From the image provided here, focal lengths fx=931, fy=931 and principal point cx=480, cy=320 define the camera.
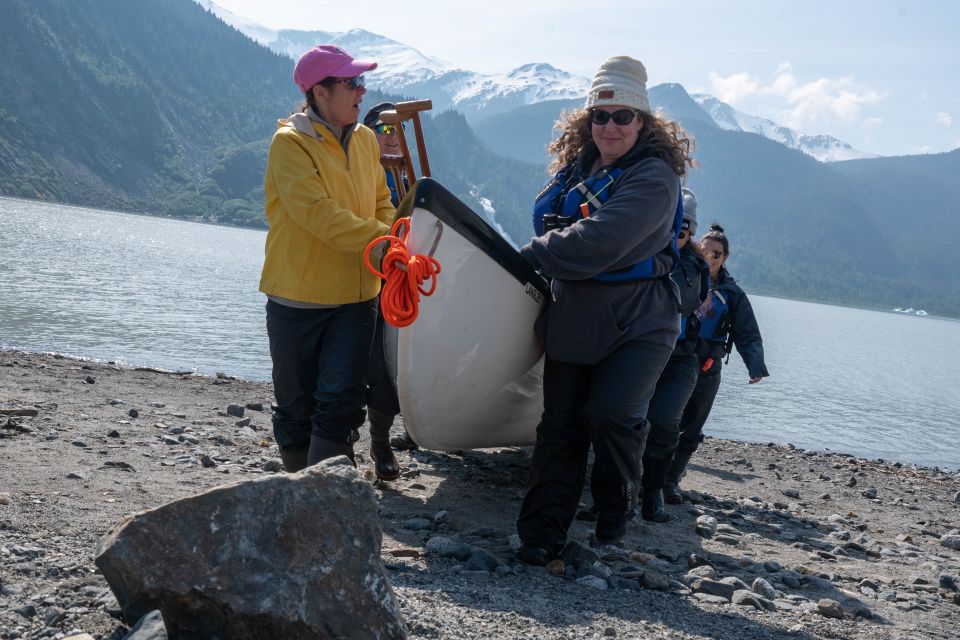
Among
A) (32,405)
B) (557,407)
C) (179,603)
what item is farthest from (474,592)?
(32,405)

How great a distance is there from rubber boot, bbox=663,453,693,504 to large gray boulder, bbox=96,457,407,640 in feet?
15.3

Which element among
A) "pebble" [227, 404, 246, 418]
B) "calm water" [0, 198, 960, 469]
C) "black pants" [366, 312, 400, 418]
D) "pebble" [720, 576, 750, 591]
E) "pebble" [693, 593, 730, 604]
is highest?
"black pants" [366, 312, 400, 418]

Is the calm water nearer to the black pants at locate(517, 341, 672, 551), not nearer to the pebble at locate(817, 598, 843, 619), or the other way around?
the black pants at locate(517, 341, 672, 551)

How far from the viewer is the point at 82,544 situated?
13.3 ft

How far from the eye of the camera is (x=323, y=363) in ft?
15.8

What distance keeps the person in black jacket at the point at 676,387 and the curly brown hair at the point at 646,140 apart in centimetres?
144

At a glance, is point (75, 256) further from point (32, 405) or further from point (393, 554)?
point (393, 554)

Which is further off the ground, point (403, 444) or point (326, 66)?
point (326, 66)

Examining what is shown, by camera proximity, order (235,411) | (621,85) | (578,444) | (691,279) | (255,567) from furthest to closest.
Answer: (235,411), (691,279), (578,444), (621,85), (255,567)

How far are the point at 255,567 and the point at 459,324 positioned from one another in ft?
7.34

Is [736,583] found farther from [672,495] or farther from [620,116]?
[672,495]

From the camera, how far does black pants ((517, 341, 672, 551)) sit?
459 centimetres

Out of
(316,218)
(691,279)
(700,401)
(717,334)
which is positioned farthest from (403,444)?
(316,218)

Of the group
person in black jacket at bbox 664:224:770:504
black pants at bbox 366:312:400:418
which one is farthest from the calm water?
black pants at bbox 366:312:400:418
